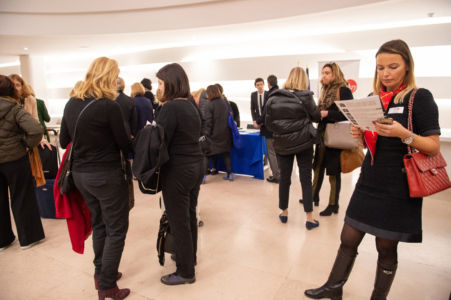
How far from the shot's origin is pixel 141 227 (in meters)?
3.25

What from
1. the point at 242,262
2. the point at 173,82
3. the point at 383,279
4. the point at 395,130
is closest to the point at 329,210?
the point at 242,262

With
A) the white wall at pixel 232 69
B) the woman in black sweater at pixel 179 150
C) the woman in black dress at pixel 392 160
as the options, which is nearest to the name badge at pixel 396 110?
the woman in black dress at pixel 392 160

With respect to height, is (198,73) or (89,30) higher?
(89,30)

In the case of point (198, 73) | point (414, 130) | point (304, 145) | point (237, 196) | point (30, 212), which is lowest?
point (237, 196)

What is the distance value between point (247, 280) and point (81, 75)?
32.9 ft

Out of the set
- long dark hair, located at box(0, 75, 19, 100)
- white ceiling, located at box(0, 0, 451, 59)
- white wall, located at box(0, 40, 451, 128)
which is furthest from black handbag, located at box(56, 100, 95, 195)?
white wall, located at box(0, 40, 451, 128)

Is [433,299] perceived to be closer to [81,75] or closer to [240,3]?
[240,3]

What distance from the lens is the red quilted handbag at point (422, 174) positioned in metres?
1.41

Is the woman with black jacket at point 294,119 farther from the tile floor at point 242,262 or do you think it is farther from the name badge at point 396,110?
the name badge at point 396,110

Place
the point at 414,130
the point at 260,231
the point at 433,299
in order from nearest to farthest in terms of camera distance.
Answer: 1. the point at 414,130
2. the point at 433,299
3. the point at 260,231

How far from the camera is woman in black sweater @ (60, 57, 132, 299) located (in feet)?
5.92

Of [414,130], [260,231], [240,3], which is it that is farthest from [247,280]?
[240,3]

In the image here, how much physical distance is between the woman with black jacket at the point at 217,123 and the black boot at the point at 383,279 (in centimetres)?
320

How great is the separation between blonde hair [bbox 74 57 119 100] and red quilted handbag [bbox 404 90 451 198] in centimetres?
169
